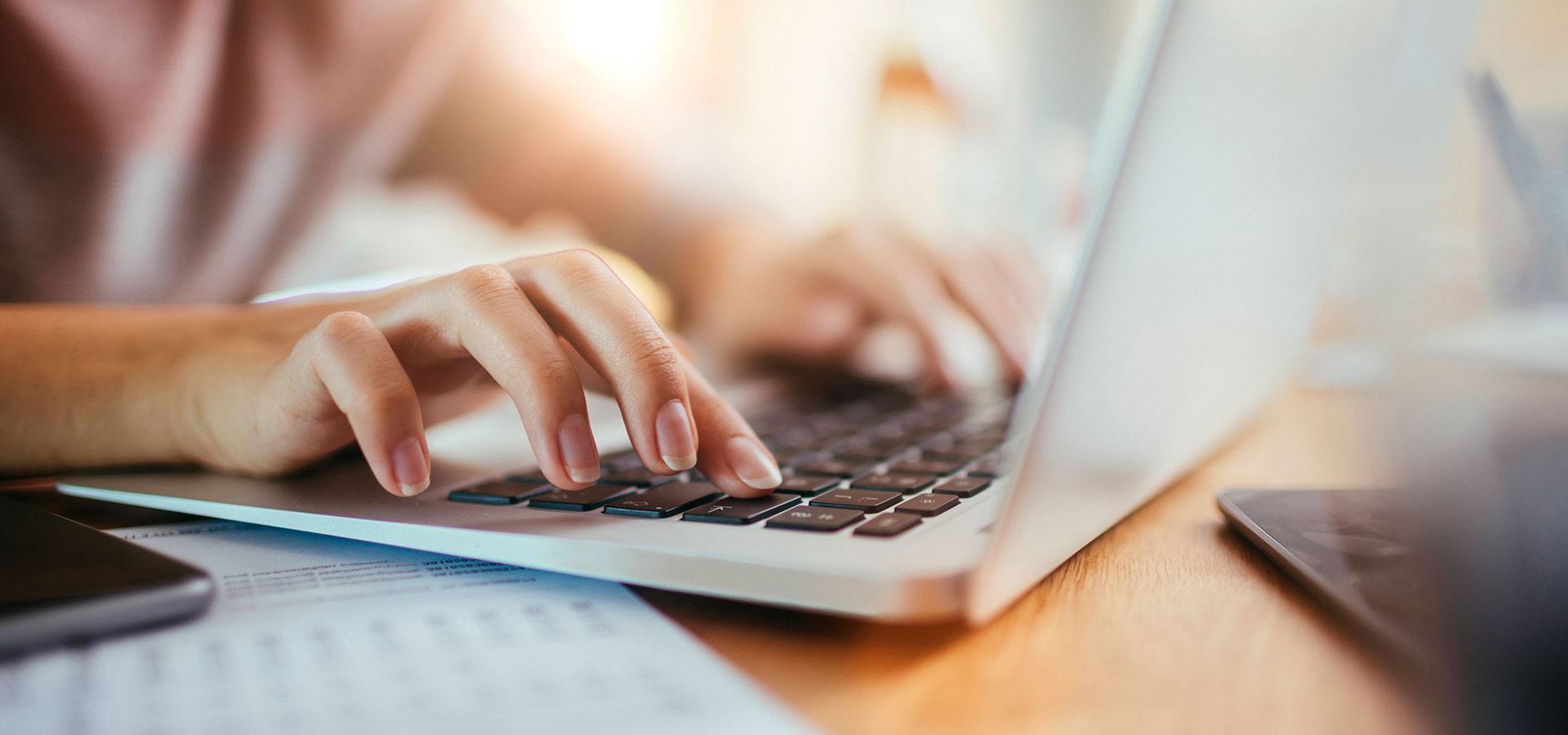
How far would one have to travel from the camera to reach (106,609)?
10.3 inches

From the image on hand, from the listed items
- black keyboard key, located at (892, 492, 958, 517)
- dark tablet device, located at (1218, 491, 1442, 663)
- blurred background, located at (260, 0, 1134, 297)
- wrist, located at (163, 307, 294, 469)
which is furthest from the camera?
blurred background, located at (260, 0, 1134, 297)

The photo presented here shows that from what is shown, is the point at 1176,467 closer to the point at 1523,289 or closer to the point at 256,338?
the point at 1523,289

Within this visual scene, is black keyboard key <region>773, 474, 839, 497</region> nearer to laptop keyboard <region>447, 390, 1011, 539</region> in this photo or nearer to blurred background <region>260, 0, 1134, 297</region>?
laptop keyboard <region>447, 390, 1011, 539</region>

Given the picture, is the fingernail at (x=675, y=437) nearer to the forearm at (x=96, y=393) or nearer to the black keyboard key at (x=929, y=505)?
the black keyboard key at (x=929, y=505)

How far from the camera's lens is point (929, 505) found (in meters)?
0.32

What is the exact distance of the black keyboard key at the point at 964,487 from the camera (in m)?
0.36

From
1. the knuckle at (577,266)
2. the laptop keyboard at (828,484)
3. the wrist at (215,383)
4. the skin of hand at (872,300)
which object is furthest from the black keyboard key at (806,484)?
the skin of hand at (872,300)

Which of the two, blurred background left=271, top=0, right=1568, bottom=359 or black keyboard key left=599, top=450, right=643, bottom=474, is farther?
blurred background left=271, top=0, right=1568, bottom=359

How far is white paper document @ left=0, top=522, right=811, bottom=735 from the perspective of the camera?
219mm

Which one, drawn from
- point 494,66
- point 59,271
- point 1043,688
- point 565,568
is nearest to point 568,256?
point 565,568

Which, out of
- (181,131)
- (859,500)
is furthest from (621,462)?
(181,131)

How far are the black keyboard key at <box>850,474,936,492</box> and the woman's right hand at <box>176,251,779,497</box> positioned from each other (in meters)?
0.05

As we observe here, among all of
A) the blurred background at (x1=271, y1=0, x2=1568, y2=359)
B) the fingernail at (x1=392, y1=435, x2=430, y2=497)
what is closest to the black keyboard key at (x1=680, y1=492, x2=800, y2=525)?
the fingernail at (x1=392, y1=435, x2=430, y2=497)

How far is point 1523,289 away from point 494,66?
4.05ft
